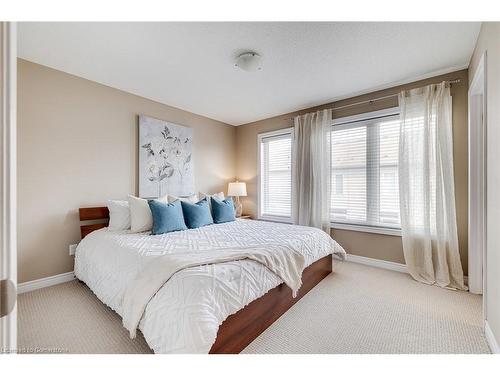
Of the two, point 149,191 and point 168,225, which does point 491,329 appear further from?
point 149,191

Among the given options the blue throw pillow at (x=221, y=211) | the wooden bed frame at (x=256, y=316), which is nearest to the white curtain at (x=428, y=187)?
the wooden bed frame at (x=256, y=316)

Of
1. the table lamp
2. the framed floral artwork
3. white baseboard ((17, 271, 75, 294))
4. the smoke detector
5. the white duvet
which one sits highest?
the smoke detector

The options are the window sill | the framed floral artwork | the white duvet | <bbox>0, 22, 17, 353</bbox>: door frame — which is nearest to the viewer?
<bbox>0, 22, 17, 353</bbox>: door frame

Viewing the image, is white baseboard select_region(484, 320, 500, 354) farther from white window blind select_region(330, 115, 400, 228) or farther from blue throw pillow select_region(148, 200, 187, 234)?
blue throw pillow select_region(148, 200, 187, 234)

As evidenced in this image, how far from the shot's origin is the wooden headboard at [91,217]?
2.84 m

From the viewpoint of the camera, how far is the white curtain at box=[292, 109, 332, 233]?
3727 mm

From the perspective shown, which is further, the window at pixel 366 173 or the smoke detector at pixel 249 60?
the window at pixel 366 173

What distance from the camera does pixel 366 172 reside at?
3.47 metres

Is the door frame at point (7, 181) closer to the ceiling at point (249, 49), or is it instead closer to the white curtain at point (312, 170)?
the ceiling at point (249, 49)

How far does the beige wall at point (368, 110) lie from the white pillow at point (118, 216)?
8.55ft

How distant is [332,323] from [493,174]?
1.64m

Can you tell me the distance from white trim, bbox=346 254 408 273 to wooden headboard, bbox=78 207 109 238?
3580 millimetres

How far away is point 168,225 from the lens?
8.95ft

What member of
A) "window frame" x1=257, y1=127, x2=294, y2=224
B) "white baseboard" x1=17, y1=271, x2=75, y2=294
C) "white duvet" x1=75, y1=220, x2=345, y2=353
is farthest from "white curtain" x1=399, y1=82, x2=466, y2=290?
"white baseboard" x1=17, y1=271, x2=75, y2=294
